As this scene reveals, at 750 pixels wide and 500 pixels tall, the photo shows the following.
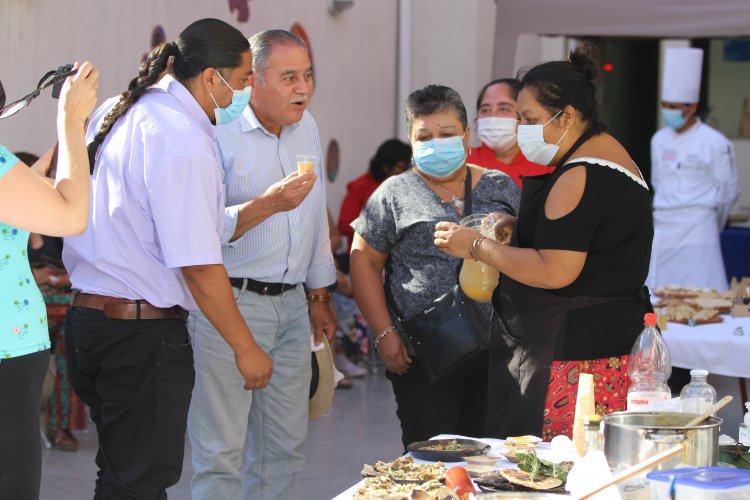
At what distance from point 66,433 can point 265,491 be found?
2269 mm

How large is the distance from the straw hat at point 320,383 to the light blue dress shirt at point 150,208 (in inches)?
40.9

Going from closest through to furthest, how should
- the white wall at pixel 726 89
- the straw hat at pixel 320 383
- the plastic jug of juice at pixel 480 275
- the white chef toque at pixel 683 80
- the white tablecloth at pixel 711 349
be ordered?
the plastic jug of juice at pixel 480 275 → the straw hat at pixel 320 383 → the white tablecloth at pixel 711 349 → the white chef toque at pixel 683 80 → the white wall at pixel 726 89

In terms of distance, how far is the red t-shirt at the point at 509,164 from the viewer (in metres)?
4.84

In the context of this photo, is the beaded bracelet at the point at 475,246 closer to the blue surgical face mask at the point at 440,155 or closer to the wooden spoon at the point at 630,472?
the blue surgical face mask at the point at 440,155

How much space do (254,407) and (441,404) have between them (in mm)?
675

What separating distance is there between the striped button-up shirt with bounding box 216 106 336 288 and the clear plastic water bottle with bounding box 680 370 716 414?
143cm

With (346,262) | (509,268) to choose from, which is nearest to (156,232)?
(509,268)

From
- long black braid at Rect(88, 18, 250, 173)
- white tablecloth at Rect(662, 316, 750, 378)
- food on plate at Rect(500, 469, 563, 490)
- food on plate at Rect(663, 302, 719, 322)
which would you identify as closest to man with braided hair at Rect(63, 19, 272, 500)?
long black braid at Rect(88, 18, 250, 173)

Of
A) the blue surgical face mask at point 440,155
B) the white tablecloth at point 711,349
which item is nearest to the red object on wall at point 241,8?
the blue surgical face mask at point 440,155

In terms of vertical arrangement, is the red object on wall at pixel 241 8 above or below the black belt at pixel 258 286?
above

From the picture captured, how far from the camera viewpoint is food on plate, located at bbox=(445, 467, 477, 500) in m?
2.34

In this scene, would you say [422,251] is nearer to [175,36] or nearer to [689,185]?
[175,36]

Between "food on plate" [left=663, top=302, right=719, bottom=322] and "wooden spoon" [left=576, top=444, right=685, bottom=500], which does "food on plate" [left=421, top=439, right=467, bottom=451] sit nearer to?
"wooden spoon" [left=576, top=444, right=685, bottom=500]

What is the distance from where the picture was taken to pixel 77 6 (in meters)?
5.82
